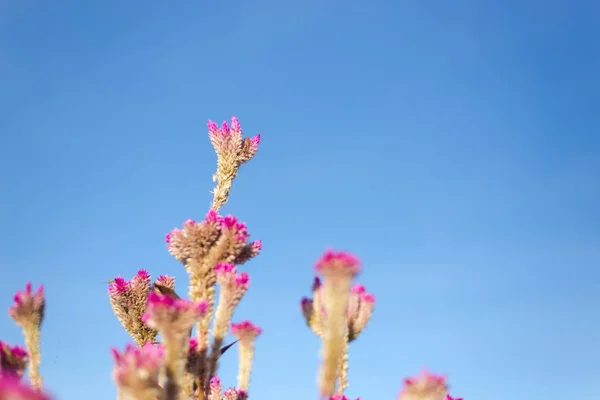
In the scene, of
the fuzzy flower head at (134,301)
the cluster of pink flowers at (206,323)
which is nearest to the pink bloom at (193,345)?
the cluster of pink flowers at (206,323)

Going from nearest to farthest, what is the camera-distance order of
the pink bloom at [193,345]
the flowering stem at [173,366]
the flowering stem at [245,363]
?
the flowering stem at [173,366], the pink bloom at [193,345], the flowering stem at [245,363]

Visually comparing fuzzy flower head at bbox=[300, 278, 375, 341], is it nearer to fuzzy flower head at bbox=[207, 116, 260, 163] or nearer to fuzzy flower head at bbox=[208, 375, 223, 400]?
fuzzy flower head at bbox=[208, 375, 223, 400]

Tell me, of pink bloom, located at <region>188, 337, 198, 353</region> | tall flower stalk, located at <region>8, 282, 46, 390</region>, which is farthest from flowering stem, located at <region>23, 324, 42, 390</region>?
pink bloom, located at <region>188, 337, 198, 353</region>

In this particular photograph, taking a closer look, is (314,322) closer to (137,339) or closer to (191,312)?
(191,312)

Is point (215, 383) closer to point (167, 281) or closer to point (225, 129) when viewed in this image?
point (167, 281)

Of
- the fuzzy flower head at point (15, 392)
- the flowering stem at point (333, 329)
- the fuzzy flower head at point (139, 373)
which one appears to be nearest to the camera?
the fuzzy flower head at point (15, 392)

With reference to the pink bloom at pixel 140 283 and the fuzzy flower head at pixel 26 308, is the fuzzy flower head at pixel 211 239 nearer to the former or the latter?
the fuzzy flower head at pixel 26 308

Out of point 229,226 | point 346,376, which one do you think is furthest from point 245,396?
point 229,226
